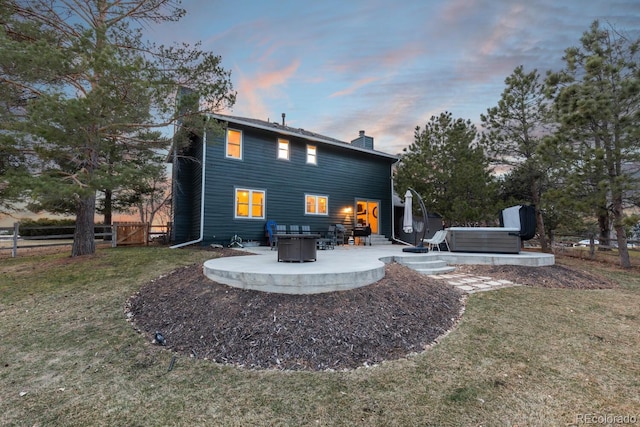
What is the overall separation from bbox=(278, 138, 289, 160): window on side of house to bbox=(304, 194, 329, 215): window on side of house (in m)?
1.97

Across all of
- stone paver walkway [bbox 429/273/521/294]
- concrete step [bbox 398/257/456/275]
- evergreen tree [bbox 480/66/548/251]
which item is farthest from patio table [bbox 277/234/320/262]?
evergreen tree [bbox 480/66/548/251]

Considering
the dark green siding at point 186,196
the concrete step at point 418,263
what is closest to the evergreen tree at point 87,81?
the dark green siding at point 186,196

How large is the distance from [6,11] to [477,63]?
1416 centimetres

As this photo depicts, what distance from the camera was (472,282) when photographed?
652 cm

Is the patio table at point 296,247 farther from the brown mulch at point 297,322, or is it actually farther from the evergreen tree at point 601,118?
the evergreen tree at point 601,118

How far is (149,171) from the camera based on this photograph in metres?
7.71

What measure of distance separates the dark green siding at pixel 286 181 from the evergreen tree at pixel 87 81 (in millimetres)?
2288

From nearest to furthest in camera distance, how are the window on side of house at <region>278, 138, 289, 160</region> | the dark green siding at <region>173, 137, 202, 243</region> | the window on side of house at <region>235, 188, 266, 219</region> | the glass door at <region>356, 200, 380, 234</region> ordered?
the window on side of house at <region>235, 188, 266, 219</region> → the dark green siding at <region>173, 137, 202, 243</region> → the window on side of house at <region>278, 138, 289, 160</region> → the glass door at <region>356, 200, 380, 234</region>

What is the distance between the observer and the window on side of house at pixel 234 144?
11163 millimetres

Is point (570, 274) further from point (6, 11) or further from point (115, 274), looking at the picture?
point (6, 11)

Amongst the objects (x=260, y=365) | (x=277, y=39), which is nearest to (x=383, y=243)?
(x=277, y=39)

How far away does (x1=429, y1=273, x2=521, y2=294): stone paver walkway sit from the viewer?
600 cm

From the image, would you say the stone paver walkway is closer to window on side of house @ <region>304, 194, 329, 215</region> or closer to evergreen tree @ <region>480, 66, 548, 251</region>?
window on side of house @ <region>304, 194, 329, 215</region>

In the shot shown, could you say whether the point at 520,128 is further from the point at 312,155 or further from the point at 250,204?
the point at 250,204
